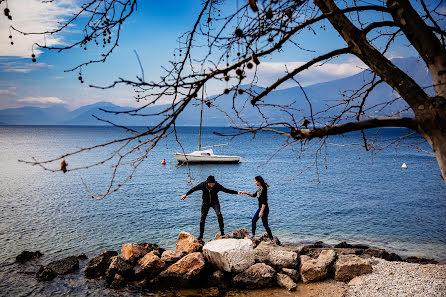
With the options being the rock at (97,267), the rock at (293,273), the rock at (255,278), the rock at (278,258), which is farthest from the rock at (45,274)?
the rock at (293,273)

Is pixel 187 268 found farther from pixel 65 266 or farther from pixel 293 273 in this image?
pixel 65 266

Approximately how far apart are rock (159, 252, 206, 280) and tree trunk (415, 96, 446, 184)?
850 cm

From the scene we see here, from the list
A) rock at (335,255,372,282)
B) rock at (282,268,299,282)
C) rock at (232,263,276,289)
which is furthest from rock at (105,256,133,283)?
rock at (335,255,372,282)

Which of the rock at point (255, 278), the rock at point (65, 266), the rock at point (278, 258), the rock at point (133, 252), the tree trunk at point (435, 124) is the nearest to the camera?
the tree trunk at point (435, 124)

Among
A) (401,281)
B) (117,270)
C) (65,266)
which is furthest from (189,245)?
(401,281)

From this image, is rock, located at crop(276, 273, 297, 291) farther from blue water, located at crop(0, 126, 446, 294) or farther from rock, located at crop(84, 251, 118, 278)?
rock, located at crop(84, 251, 118, 278)

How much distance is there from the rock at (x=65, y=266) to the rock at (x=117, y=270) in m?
2.05

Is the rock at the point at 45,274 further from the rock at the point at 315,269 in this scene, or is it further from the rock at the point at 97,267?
the rock at the point at 315,269

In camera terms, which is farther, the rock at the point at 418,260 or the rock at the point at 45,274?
the rock at the point at 418,260

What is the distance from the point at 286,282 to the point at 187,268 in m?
3.17

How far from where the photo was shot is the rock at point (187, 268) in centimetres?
1030

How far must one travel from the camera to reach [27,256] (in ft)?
45.0

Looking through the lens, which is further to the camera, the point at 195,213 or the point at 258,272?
the point at 195,213

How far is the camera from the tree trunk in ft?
10.3
